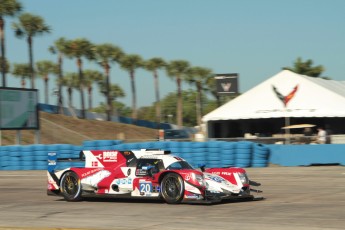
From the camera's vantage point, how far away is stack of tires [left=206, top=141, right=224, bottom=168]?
82.1 ft

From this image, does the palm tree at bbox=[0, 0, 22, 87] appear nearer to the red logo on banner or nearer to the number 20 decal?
the red logo on banner

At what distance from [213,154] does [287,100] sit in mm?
12625

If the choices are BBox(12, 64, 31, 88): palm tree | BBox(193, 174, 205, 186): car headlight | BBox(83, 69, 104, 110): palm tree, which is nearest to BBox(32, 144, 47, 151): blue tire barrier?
BBox(193, 174, 205, 186): car headlight

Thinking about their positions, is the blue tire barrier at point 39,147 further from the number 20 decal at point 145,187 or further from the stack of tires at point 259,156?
the number 20 decal at point 145,187

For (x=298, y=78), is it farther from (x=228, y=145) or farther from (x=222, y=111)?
(x=228, y=145)

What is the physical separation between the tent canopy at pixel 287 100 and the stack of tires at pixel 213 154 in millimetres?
11090

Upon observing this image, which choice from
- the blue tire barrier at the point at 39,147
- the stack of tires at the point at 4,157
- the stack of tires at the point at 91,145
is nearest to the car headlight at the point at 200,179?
the stack of tires at the point at 91,145

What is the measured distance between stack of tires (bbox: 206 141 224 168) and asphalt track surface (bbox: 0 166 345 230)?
8.21 m

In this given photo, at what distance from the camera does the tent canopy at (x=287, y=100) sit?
35.6 meters

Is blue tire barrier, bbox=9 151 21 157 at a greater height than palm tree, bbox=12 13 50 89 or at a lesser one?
lesser

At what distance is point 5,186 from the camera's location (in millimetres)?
19656

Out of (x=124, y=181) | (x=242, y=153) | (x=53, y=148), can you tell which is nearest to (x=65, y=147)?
(x=53, y=148)

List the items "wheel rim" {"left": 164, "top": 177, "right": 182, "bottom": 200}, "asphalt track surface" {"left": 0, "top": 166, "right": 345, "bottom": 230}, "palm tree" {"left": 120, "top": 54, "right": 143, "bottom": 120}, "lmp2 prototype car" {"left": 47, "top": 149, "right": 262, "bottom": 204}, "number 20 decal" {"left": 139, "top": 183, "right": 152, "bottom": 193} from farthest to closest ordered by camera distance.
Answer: "palm tree" {"left": 120, "top": 54, "right": 143, "bottom": 120} → "number 20 decal" {"left": 139, "top": 183, "right": 152, "bottom": 193} → "wheel rim" {"left": 164, "top": 177, "right": 182, "bottom": 200} → "lmp2 prototype car" {"left": 47, "top": 149, "right": 262, "bottom": 204} → "asphalt track surface" {"left": 0, "top": 166, "right": 345, "bottom": 230}

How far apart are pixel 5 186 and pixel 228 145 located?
8952 millimetres
